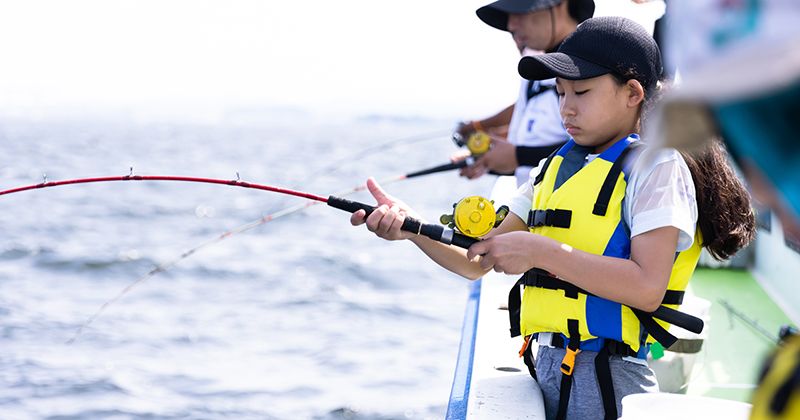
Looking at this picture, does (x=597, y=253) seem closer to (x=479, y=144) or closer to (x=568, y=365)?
(x=568, y=365)

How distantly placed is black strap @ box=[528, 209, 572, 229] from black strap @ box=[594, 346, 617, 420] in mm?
294

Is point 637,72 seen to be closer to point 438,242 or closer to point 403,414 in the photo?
point 438,242

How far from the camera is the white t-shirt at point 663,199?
1944mm

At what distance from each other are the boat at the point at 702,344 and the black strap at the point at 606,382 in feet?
0.48

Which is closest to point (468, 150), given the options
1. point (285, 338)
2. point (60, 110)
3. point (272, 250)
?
point (285, 338)

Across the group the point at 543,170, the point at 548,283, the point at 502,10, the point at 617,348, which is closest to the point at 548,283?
the point at 548,283

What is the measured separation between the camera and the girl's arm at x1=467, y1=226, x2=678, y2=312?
1.96 metres

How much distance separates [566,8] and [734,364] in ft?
5.59

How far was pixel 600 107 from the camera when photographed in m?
2.13

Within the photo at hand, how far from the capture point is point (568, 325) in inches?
84.2

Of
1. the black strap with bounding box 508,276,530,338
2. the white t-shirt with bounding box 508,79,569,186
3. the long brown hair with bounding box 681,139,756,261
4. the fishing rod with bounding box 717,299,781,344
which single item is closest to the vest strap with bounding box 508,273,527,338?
the black strap with bounding box 508,276,530,338

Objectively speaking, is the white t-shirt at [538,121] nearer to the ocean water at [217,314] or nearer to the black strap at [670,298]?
the ocean water at [217,314]

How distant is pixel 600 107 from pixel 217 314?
22.9 feet

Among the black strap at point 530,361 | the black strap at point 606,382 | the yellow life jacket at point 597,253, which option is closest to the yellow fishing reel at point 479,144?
the black strap at point 530,361
